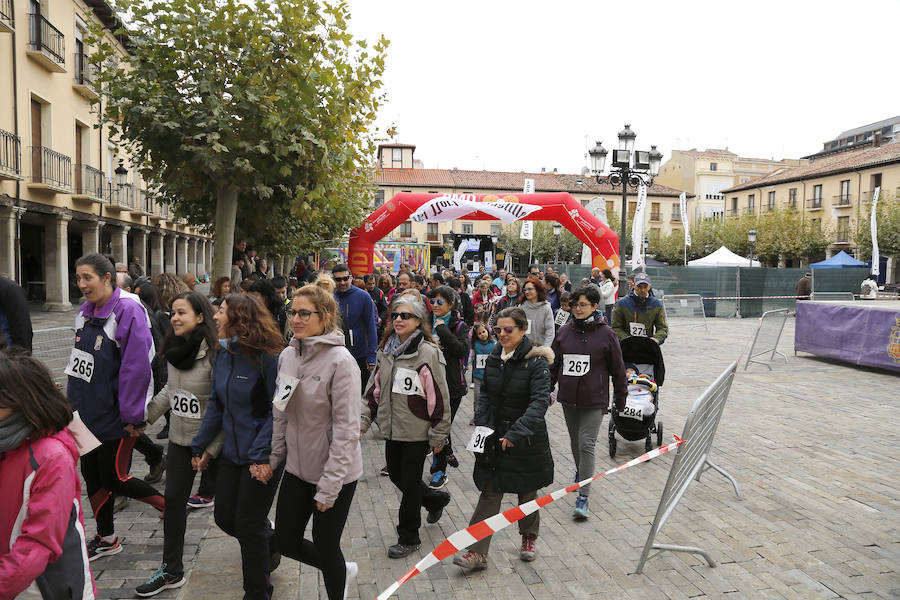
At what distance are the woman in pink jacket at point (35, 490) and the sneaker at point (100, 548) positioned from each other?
6.47 feet

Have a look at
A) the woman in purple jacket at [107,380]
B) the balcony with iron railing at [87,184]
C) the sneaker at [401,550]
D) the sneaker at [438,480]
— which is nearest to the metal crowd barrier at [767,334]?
the sneaker at [438,480]

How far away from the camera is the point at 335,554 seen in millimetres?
3166

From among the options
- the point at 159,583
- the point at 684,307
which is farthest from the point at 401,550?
the point at 684,307

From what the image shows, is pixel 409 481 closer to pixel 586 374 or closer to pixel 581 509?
pixel 581 509

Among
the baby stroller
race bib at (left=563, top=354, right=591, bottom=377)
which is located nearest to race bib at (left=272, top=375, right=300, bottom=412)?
race bib at (left=563, top=354, right=591, bottom=377)

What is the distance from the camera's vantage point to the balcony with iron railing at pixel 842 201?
1912 inches

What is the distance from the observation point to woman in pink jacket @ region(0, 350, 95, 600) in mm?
2016

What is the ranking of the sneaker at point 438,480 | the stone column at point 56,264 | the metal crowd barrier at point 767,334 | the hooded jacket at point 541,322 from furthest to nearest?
the stone column at point 56,264 < the metal crowd barrier at point 767,334 < the hooded jacket at point 541,322 < the sneaker at point 438,480

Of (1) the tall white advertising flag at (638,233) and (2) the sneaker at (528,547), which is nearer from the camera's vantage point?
(2) the sneaker at (528,547)

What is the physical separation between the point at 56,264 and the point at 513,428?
809 inches

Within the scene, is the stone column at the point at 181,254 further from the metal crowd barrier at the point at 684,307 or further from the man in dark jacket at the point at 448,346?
the man in dark jacket at the point at 448,346

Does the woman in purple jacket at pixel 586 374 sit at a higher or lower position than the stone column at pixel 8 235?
lower

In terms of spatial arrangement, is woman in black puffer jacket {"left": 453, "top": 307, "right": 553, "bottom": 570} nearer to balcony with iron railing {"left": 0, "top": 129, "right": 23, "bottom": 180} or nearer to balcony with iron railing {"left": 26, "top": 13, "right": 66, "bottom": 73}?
balcony with iron railing {"left": 0, "top": 129, "right": 23, "bottom": 180}

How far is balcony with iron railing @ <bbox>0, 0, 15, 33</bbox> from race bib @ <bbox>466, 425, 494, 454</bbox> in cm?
1735
